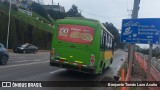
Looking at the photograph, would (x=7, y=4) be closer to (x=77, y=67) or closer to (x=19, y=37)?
(x=19, y=37)

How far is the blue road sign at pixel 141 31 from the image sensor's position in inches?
572

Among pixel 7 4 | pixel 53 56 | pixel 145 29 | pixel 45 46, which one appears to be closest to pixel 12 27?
pixel 7 4

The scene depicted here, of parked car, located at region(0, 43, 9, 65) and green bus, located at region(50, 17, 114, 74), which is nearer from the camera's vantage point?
green bus, located at region(50, 17, 114, 74)

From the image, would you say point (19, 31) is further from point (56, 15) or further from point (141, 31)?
point (56, 15)

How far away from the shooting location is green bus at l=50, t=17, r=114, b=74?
58.1 ft

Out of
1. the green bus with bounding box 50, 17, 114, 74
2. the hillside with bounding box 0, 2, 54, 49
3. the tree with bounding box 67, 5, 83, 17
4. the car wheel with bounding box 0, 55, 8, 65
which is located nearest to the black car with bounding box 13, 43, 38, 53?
the hillside with bounding box 0, 2, 54, 49

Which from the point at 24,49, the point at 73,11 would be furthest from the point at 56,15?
the point at 24,49

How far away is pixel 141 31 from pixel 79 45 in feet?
12.5

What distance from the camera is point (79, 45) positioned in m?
17.9

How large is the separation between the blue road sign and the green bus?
1.59 metres

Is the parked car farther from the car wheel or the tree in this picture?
the tree

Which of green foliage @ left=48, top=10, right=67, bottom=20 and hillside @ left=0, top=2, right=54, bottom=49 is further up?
green foliage @ left=48, top=10, right=67, bottom=20

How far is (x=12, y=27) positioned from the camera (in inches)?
2063

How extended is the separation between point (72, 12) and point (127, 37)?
9936 centimetres
